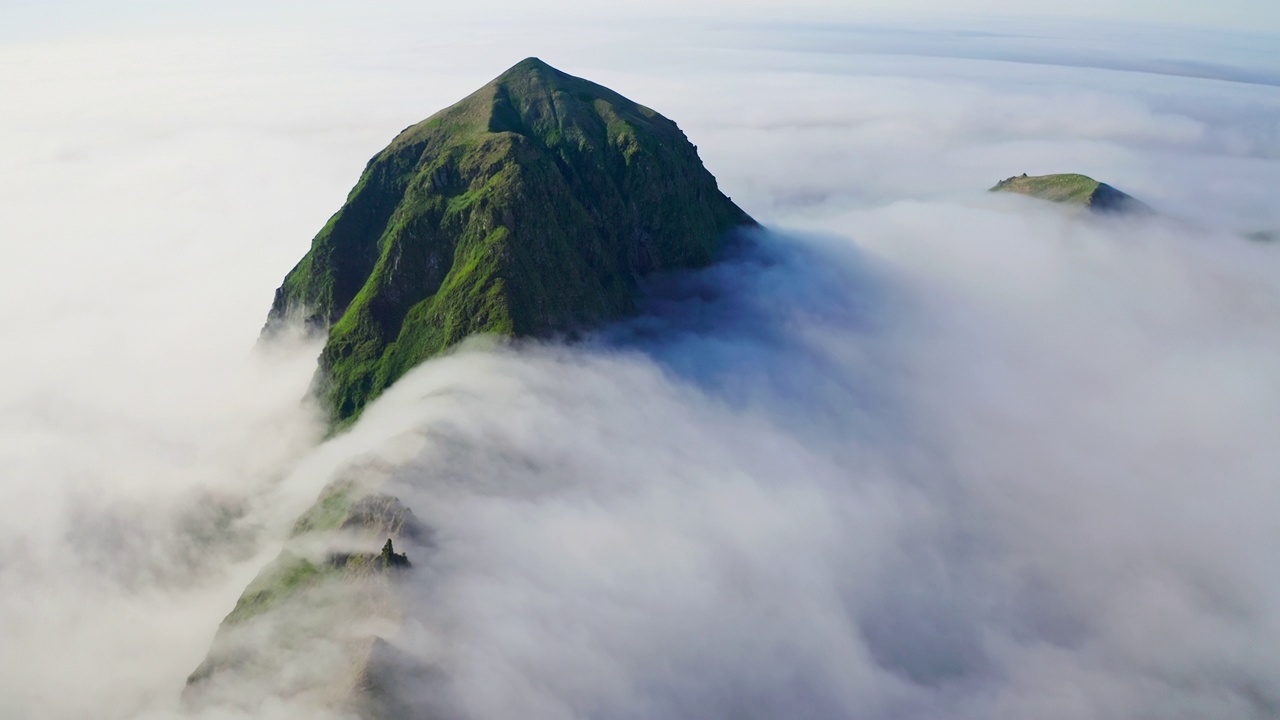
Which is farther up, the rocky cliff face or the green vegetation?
the rocky cliff face

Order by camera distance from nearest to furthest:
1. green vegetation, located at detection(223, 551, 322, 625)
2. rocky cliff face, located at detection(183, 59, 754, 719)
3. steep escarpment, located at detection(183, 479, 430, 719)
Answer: steep escarpment, located at detection(183, 479, 430, 719) → rocky cliff face, located at detection(183, 59, 754, 719) → green vegetation, located at detection(223, 551, 322, 625)

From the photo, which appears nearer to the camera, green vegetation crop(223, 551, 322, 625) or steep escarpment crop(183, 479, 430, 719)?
steep escarpment crop(183, 479, 430, 719)

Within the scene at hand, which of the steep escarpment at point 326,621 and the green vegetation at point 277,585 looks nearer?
the steep escarpment at point 326,621

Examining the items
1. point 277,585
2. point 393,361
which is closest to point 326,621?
point 277,585

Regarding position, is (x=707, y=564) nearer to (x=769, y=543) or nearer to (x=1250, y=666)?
(x=769, y=543)

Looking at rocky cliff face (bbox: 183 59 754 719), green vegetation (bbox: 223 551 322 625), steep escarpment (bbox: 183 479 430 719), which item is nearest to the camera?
steep escarpment (bbox: 183 479 430 719)

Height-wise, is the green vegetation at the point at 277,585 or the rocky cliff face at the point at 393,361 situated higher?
the rocky cliff face at the point at 393,361

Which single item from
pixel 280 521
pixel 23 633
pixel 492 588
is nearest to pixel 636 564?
pixel 492 588

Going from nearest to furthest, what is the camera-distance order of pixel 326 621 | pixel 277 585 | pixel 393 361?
1. pixel 326 621
2. pixel 277 585
3. pixel 393 361

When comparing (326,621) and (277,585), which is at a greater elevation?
A: (326,621)

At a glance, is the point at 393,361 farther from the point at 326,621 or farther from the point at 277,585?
the point at 326,621

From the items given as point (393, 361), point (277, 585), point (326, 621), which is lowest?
point (277, 585)
